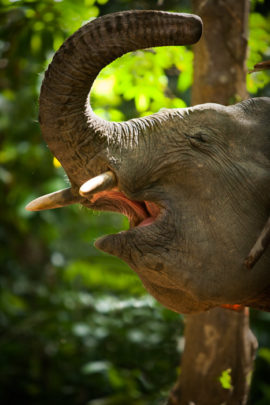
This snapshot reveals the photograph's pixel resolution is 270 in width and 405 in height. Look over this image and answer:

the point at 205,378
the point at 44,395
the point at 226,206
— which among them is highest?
the point at 226,206

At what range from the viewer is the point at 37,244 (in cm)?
620

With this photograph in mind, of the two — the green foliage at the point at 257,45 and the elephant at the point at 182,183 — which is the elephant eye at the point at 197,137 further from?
the green foliage at the point at 257,45

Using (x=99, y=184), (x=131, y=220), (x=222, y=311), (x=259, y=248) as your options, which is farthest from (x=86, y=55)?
(x=222, y=311)

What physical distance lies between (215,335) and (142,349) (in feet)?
5.01

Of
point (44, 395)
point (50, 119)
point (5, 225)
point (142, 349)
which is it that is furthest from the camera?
point (5, 225)

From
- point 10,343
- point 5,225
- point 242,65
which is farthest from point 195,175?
point 5,225

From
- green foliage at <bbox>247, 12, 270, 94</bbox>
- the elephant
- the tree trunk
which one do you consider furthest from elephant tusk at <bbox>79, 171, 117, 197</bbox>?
green foliage at <bbox>247, 12, 270, 94</bbox>

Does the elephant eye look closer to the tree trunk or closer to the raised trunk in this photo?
the raised trunk

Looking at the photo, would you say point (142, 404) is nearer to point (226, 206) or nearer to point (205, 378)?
point (205, 378)

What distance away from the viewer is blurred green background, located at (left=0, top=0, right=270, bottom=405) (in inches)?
112

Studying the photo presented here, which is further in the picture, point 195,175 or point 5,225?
point 5,225

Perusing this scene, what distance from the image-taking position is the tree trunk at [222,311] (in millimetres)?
2596

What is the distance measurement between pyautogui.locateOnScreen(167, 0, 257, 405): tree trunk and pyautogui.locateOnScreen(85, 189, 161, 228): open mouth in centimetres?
120

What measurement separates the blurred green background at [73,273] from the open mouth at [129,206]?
1003mm
